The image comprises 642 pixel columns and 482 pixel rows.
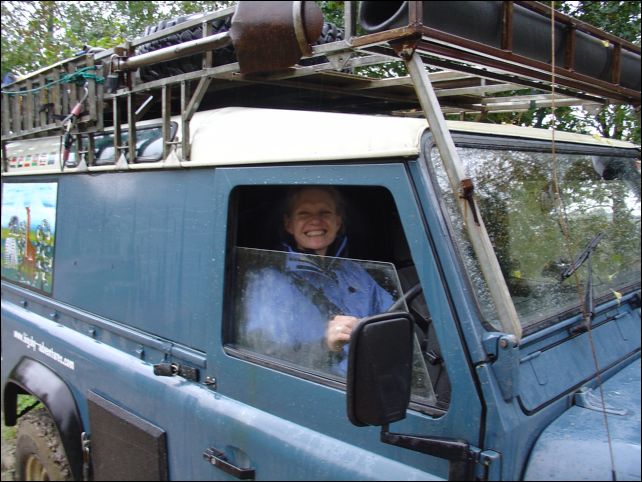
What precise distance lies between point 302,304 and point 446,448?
695 millimetres

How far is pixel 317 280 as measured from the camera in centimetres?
192

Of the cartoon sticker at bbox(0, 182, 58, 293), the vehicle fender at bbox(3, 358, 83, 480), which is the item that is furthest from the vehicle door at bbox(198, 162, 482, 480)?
the cartoon sticker at bbox(0, 182, 58, 293)

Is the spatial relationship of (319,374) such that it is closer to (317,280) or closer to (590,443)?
(317,280)

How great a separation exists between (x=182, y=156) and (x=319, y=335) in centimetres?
95

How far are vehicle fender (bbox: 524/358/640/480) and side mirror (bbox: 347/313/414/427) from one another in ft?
1.28

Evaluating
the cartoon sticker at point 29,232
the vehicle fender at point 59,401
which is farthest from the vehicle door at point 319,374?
the cartoon sticker at point 29,232

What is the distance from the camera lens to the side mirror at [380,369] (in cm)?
138

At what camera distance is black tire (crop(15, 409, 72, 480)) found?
2.97 meters

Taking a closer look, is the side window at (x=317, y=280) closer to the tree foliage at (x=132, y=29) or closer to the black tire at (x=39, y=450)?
the tree foliage at (x=132, y=29)

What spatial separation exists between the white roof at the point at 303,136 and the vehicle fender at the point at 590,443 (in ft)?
2.76

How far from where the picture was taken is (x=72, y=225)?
10.1ft

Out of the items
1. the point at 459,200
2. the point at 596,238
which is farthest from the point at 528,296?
the point at 596,238

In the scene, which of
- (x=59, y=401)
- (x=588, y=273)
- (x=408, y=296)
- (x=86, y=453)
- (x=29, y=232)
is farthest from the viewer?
(x=29, y=232)

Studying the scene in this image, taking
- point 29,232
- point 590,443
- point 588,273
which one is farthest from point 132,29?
point 590,443
